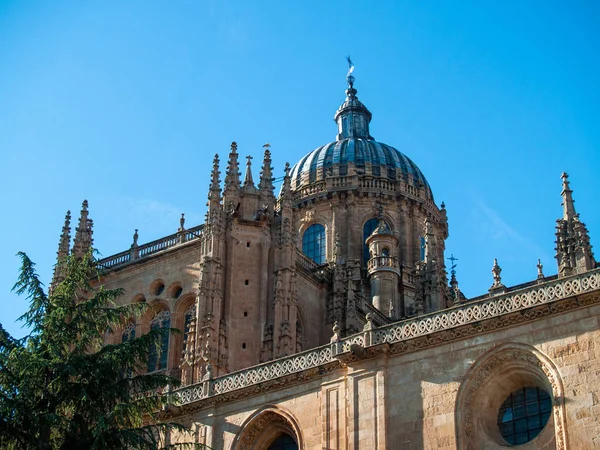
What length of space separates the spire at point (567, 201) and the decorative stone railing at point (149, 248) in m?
15.1

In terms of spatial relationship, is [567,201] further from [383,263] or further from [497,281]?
[383,263]

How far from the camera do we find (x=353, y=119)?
66.6 meters

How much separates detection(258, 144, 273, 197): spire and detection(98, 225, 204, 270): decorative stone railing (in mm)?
3095

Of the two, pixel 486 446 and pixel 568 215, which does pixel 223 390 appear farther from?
pixel 568 215

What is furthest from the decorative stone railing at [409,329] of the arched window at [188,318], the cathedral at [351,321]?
the arched window at [188,318]

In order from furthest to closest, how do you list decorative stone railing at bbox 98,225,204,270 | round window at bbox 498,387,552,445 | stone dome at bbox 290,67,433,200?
1. stone dome at bbox 290,67,433,200
2. decorative stone railing at bbox 98,225,204,270
3. round window at bbox 498,387,552,445

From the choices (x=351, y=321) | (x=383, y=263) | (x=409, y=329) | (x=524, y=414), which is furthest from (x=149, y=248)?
(x=524, y=414)

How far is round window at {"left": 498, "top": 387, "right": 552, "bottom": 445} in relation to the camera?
27.0 m

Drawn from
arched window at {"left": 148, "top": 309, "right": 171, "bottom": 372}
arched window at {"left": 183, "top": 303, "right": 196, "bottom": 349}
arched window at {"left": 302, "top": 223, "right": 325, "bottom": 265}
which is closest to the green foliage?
arched window at {"left": 183, "top": 303, "right": 196, "bottom": 349}

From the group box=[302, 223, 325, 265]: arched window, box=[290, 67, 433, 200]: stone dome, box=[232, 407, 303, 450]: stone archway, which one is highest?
box=[290, 67, 433, 200]: stone dome

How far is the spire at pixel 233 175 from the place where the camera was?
44.2 metres

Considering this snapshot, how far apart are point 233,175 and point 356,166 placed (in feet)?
55.7

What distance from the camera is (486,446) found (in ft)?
89.1

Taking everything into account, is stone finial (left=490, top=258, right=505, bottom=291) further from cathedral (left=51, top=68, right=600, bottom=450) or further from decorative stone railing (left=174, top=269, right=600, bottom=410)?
decorative stone railing (left=174, top=269, right=600, bottom=410)
